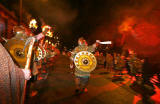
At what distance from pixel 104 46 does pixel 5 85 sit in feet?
38.4

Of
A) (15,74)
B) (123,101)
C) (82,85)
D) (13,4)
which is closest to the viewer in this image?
(15,74)

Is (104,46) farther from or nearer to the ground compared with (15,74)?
farther from the ground

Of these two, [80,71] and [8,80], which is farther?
[80,71]

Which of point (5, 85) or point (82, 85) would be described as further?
point (82, 85)

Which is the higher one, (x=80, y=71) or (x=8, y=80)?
(x=8, y=80)

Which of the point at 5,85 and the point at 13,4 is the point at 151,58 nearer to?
the point at 5,85

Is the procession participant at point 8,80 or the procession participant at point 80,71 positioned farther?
the procession participant at point 80,71

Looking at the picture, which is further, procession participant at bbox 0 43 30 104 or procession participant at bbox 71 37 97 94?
procession participant at bbox 71 37 97 94

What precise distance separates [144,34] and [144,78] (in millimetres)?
2329

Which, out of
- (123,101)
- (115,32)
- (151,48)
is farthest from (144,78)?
(115,32)

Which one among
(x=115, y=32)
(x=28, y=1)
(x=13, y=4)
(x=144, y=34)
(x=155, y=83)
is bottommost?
(x=155, y=83)

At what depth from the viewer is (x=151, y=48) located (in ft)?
18.7

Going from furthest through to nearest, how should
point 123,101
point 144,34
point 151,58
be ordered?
point 144,34
point 151,58
point 123,101

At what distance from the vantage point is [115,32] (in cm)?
1502
